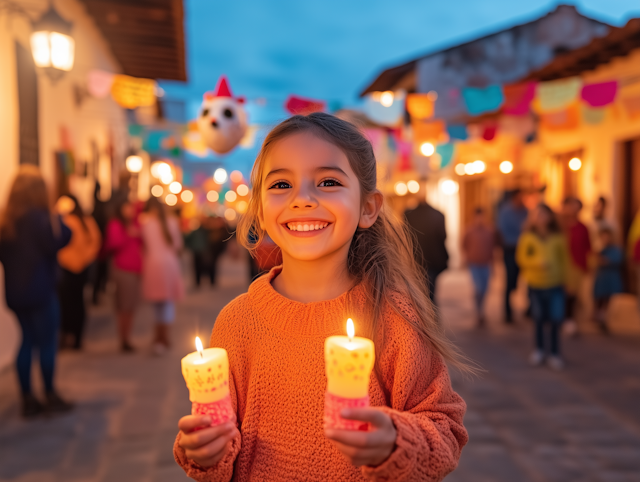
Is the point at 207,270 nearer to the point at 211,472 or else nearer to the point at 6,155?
the point at 6,155

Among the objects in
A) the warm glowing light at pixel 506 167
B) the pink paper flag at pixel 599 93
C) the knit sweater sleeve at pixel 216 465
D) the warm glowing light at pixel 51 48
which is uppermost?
the warm glowing light at pixel 51 48

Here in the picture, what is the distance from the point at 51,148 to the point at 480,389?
22.5 feet

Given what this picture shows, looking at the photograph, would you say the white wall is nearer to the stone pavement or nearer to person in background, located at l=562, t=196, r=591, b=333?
the stone pavement

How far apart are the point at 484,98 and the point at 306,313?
6.68 metres

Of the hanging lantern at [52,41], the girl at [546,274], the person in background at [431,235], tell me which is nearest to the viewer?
the girl at [546,274]

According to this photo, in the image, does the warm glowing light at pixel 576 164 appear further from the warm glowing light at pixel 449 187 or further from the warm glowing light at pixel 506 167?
the warm glowing light at pixel 449 187

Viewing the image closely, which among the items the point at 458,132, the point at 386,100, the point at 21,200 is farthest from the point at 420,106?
the point at 21,200

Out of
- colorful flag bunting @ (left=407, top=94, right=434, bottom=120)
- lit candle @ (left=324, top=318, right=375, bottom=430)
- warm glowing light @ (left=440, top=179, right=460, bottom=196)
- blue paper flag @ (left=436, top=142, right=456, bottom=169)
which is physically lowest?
lit candle @ (left=324, top=318, right=375, bottom=430)

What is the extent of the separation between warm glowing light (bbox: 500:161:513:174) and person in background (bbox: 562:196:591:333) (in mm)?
5725

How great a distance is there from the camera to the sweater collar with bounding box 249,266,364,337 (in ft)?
4.70

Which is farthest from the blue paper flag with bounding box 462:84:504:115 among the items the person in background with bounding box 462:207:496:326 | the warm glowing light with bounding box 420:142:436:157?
the warm glowing light with bounding box 420:142:436:157

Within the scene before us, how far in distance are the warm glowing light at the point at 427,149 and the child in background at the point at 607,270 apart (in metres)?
4.93

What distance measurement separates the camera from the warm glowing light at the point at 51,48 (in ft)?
19.8

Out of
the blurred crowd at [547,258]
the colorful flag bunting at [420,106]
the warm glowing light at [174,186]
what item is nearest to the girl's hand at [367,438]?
the blurred crowd at [547,258]
